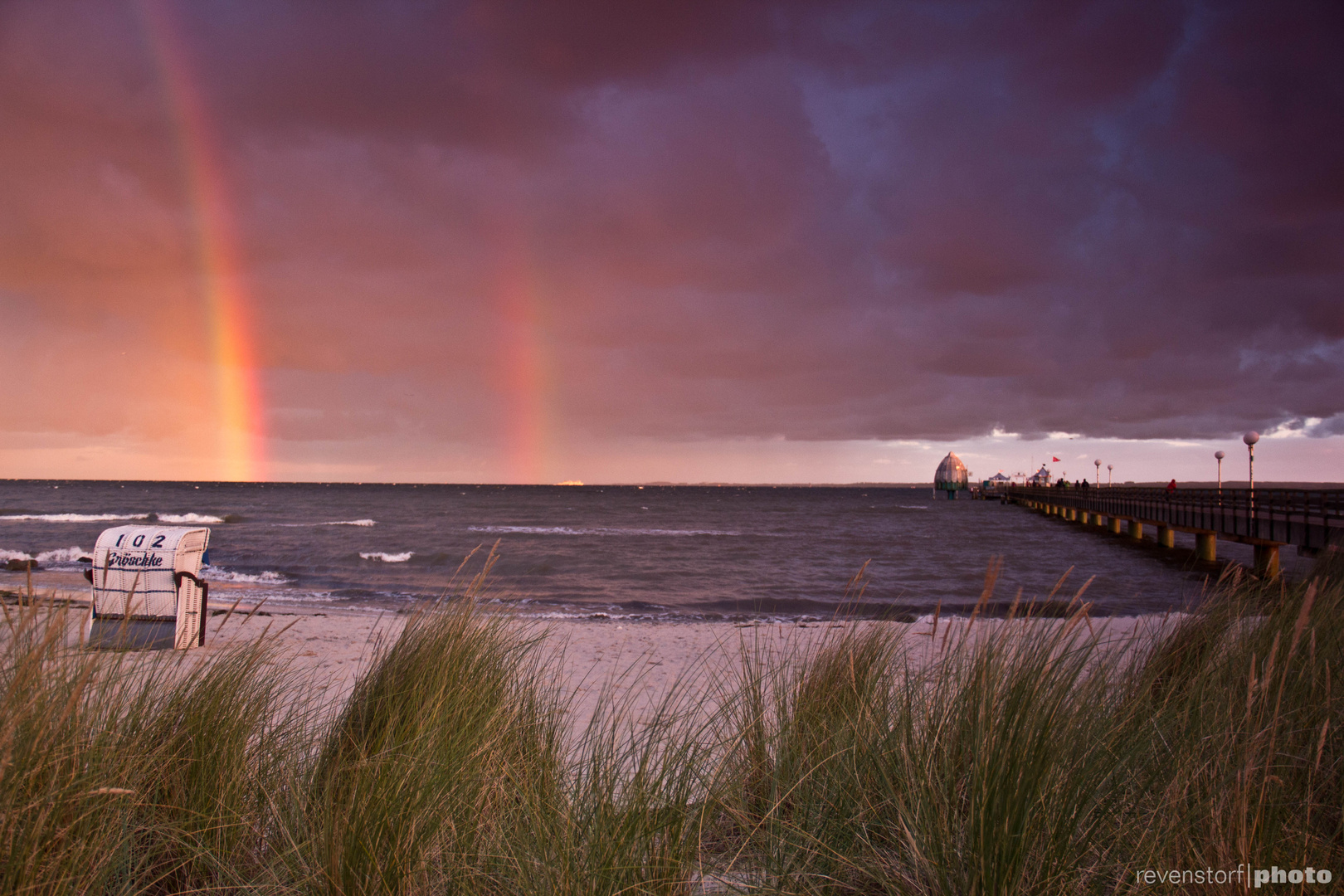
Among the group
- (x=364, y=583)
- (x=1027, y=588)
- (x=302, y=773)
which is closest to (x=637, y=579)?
(x=364, y=583)

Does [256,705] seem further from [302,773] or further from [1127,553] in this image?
[1127,553]

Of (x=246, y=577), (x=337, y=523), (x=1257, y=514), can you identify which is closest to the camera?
(x=246, y=577)

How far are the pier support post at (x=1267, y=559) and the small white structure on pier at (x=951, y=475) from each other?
369 feet

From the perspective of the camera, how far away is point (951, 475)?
131 metres

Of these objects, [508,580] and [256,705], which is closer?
[256,705]

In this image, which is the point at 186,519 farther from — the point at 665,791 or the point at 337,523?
the point at 665,791

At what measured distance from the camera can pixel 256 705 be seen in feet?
9.32

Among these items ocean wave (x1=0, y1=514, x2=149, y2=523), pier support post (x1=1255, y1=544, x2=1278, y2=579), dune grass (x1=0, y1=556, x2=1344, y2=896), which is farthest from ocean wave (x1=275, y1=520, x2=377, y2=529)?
dune grass (x1=0, y1=556, x2=1344, y2=896)

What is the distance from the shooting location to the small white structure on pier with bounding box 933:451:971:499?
12962 cm

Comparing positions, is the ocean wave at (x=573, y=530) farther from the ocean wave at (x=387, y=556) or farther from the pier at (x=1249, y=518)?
the pier at (x=1249, y=518)

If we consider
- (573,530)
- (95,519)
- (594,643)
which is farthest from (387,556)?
(95,519)

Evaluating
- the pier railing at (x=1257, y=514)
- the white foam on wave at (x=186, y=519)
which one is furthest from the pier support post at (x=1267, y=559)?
the white foam on wave at (x=186, y=519)

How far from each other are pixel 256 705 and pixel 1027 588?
20.8m

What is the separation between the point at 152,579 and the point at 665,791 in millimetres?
7754
